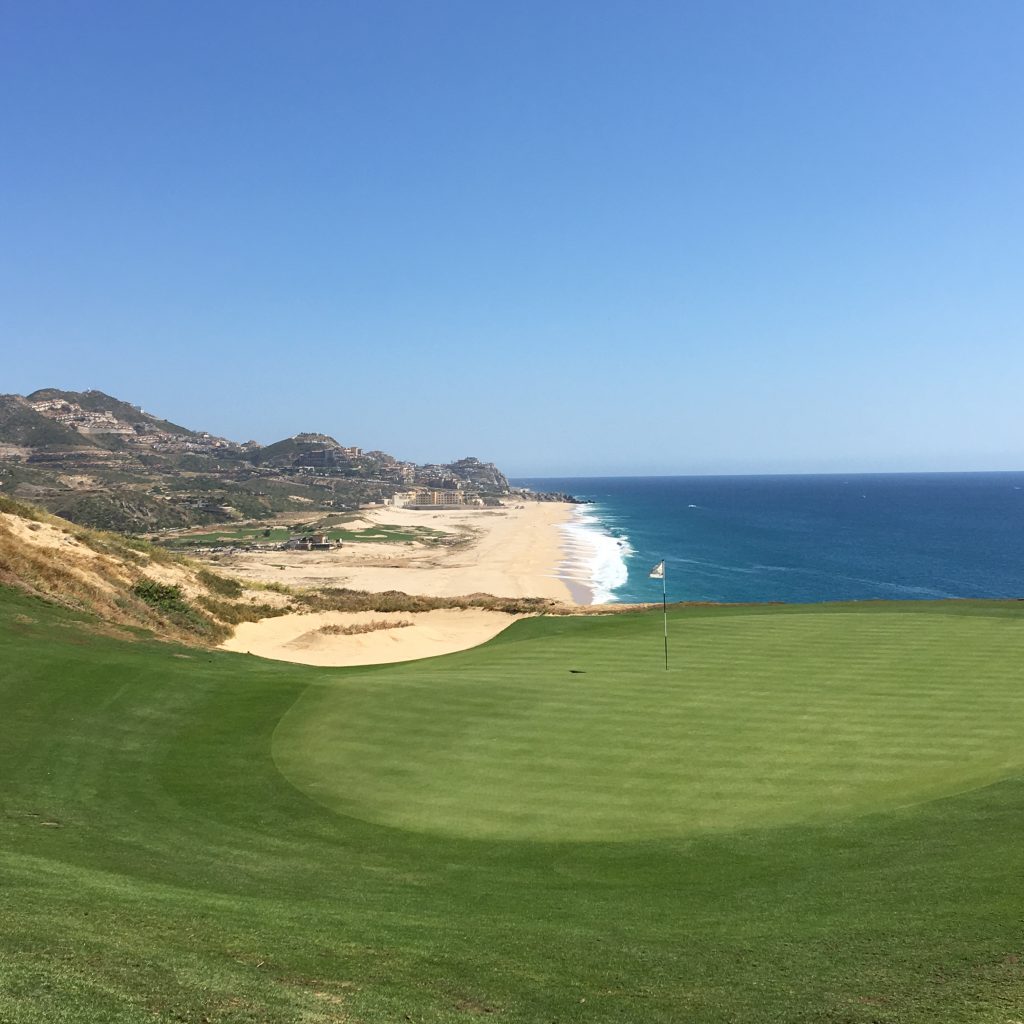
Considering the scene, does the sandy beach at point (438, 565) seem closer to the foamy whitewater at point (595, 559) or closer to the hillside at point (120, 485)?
the foamy whitewater at point (595, 559)

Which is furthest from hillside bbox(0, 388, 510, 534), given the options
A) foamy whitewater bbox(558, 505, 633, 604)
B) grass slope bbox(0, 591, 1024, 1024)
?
grass slope bbox(0, 591, 1024, 1024)

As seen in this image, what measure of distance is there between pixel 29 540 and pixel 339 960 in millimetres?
33240

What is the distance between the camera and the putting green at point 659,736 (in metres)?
13.4

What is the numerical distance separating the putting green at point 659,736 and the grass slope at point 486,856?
0.34 feet

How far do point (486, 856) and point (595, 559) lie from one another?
8475 cm

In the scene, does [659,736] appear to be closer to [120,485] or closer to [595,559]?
[595,559]

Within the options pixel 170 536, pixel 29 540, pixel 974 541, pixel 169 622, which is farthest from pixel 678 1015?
pixel 974 541

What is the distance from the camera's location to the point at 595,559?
9575cm

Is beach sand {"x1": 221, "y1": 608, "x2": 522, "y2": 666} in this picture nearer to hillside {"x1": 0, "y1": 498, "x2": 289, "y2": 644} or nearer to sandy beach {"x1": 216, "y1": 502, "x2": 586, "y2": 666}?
sandy beach {"x1": 216, "y1": 502, "x2": 586, "y2": 666}

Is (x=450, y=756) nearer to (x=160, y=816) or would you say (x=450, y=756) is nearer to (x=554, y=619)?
(x=160, y=816)

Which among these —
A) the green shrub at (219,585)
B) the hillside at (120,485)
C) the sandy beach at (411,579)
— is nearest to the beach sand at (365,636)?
the sandy beach at (411,579)

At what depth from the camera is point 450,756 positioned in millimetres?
15820

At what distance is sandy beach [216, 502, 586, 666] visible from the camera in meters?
35.9

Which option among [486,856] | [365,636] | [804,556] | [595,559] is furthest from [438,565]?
[486,856]
